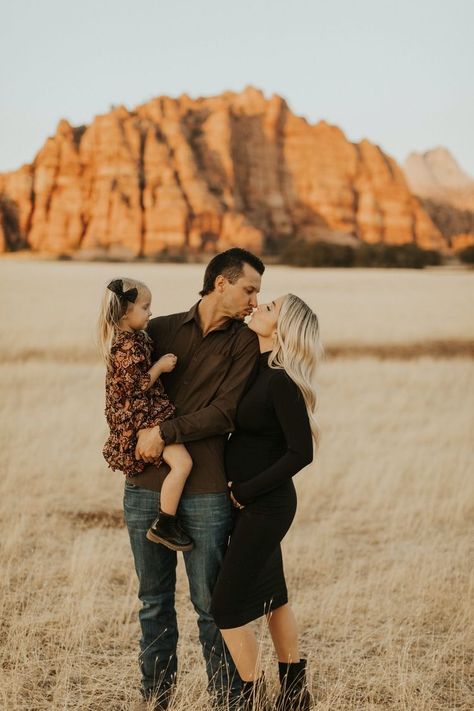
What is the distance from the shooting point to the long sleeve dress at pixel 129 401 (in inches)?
152

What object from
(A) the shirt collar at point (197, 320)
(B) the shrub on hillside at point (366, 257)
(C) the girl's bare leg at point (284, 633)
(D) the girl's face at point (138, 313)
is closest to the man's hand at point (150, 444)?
(D) the girl's face at point (138, 313)

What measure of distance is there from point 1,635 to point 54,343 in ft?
54.9

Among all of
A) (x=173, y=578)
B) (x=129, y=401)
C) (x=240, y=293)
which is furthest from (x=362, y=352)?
(x=129, y=401)

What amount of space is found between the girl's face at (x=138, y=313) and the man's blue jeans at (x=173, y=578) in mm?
894

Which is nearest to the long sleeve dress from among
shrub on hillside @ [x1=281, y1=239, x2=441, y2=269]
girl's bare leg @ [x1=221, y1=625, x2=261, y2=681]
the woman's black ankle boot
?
girl's bare leg @ [x1=221, y1=625, x2=261, y2=681]

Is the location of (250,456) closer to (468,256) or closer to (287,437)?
(287,437)

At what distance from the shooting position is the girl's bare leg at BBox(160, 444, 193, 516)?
3.86m

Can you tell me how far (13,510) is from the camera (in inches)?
334

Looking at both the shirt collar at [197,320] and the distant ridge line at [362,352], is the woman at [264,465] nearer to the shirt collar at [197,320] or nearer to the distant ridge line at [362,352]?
the shirt collar at [197,320]

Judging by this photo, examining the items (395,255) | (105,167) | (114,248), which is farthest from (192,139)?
(395,255)

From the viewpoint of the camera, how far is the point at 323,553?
7586 mm

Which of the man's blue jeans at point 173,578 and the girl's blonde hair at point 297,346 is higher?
the girl's blonde hair at point 297,346

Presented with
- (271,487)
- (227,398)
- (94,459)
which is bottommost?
(94,459)

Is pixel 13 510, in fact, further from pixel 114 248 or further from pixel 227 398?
pixel 114 248
